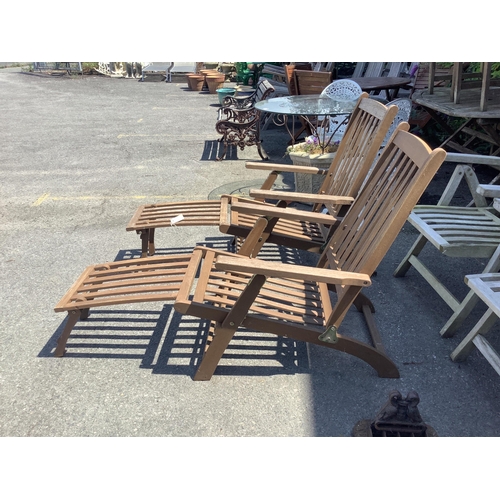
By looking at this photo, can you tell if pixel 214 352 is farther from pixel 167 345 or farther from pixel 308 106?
pixel 308 106

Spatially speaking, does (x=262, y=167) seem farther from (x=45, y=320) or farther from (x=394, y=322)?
(x=45, y=320)

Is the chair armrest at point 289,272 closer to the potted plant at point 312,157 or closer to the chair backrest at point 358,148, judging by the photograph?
the chair backrest at point 358,148

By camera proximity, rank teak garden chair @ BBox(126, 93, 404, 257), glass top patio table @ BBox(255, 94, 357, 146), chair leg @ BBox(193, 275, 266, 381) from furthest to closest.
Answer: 1. glass top patio table @ BBox(255, 94, 357, 146)
2. teak garden chair @ BBox(126, 93, 404, 257)
3. chair leg @ BBox(193, 275, 266, 381)

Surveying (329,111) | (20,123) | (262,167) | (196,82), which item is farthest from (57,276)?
(196,82)

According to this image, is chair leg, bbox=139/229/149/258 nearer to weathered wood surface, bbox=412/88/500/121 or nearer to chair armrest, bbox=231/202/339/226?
chair armrest, bbox=231/202/339/226

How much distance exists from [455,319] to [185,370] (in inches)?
65.6

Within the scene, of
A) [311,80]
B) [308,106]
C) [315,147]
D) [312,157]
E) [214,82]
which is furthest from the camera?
[214,82]

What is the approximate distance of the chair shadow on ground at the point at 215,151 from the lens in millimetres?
6605

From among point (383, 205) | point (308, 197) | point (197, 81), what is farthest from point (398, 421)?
point (197, 81)

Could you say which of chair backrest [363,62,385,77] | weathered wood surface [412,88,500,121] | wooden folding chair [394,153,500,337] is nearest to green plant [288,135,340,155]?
weathered wood surface [412,88,500,121]

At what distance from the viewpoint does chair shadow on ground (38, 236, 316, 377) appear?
2.44m

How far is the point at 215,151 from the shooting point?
6.95 metres

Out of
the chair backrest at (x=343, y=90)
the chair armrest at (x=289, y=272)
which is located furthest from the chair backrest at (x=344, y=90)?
the chair armrest at (x=289, y=272)

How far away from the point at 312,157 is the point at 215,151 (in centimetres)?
309
